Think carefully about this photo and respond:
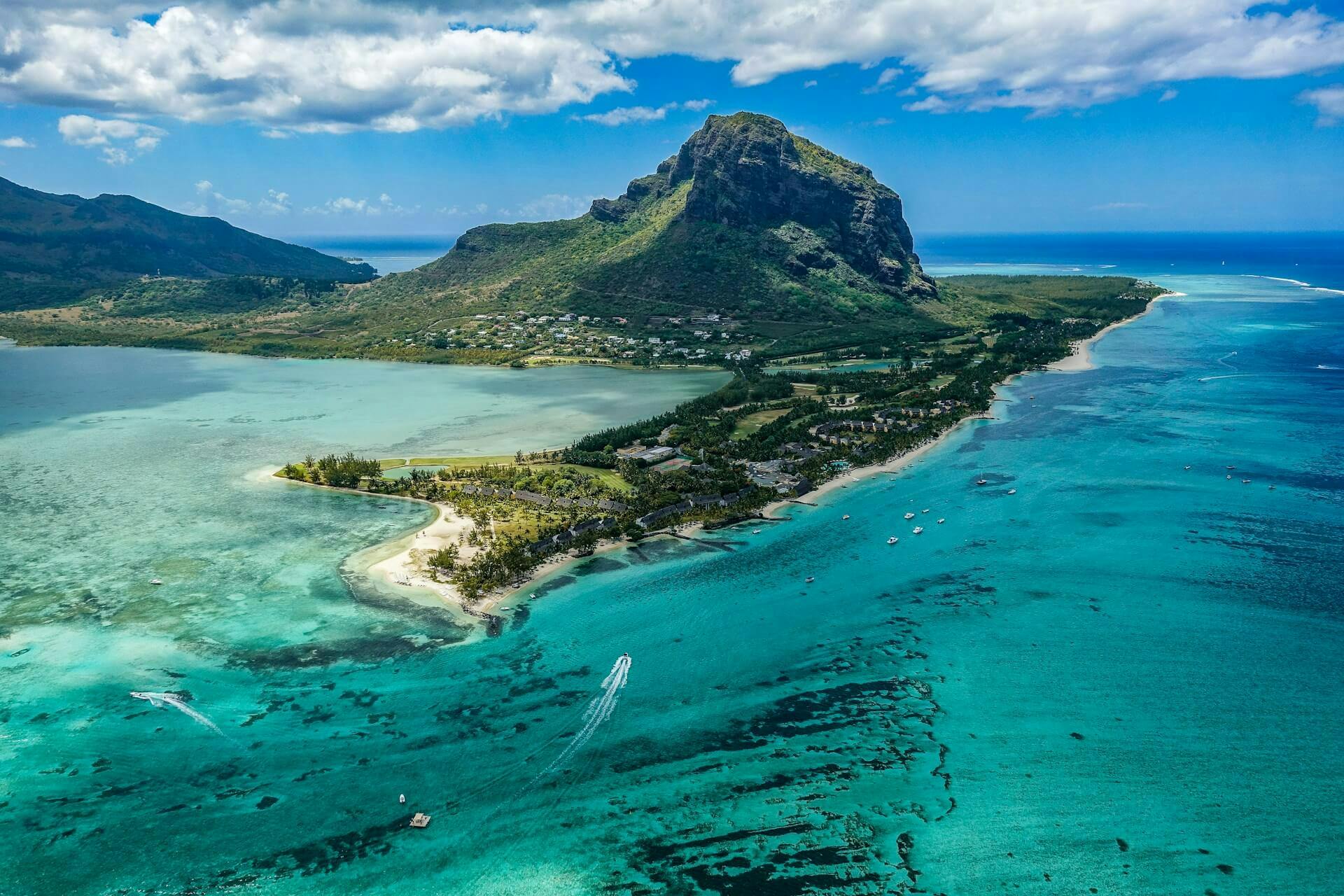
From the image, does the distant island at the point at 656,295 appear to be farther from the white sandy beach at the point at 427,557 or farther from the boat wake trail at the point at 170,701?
the boat wake trail at the point at 170,701

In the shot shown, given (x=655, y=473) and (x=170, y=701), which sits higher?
(x=655, y=473)

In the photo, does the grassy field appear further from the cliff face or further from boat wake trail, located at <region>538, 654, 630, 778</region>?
the cliff face

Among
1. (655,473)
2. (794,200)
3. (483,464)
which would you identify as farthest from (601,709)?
(794,200)

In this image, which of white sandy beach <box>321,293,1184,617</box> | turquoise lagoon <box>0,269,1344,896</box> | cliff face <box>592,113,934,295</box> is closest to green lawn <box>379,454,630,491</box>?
white sandy beach <box>321,293,1184,617</box>

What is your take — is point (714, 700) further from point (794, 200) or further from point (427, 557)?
point (794, 200)

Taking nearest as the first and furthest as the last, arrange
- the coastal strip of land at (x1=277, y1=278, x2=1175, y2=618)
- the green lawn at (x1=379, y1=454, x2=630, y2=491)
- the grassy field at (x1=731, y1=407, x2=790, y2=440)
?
the coastal strip of land at (x1=277, y1=278, x2=1175, y2=618), the green lawn at (x1=379, y1=454, x2=630, y2=491), the grassy field at (x1=731, y1=407, x2=790, y2=440)

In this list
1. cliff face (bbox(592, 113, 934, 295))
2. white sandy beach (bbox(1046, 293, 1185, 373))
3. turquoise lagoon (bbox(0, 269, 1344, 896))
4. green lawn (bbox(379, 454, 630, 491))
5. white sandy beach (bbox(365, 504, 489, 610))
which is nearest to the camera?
turquoise lagoon (bbox(0, 269, 1344, 896))

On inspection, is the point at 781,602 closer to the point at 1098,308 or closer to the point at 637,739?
the point at 637,739
